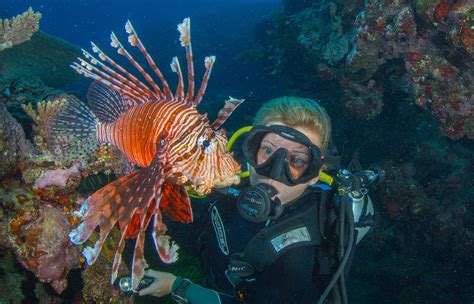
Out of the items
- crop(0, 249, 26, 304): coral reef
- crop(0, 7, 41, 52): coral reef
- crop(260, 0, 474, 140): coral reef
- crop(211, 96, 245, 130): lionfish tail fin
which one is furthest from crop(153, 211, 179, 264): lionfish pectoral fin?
crop(260, 0, 474, 140): coral reef

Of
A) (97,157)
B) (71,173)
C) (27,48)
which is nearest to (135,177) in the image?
(71,173)

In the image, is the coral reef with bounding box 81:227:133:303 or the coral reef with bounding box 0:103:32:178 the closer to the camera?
the coral reef with bounding box 0:103:32:178

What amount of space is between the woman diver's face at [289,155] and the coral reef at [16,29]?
359 centimetres

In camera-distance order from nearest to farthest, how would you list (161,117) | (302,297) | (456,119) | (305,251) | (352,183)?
(161,117) → (302,297) → (305,251) → (352,183) → (456,119)

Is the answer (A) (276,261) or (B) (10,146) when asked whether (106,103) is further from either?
(A) (276,261)

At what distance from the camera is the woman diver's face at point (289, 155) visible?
307cm

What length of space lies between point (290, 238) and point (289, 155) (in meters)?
0.76

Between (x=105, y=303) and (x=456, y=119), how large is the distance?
585cm

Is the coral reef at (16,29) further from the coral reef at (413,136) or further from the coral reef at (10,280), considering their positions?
the coral reef at (413,136)

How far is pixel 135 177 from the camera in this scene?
6.70 feet

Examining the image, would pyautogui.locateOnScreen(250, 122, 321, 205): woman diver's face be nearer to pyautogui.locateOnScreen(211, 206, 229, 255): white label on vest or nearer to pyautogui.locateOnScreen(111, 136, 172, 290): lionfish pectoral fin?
pyautogui.locateOnScreen(211, 206, 229, 255): white label on vest

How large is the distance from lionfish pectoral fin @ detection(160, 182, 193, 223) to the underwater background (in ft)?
2.74

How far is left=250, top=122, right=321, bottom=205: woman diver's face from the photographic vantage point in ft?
10.1

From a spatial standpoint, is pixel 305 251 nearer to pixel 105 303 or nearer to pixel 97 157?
pixel 105 303
